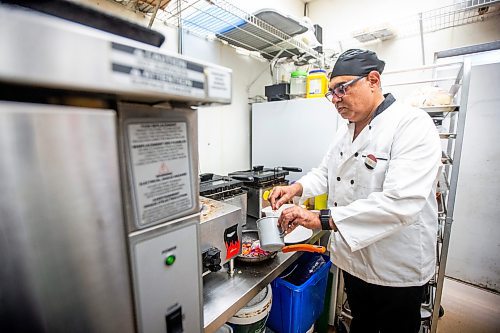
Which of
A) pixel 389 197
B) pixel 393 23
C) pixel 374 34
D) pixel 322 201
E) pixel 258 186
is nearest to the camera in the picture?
pixel 389 197

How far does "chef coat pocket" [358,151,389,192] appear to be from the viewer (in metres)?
0.95

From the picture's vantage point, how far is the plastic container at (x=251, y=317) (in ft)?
3.35

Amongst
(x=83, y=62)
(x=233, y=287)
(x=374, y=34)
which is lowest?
(x=233, y=287)

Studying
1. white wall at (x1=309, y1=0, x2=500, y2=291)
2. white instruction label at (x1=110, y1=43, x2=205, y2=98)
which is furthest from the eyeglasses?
white wall at (x1=309, y1=0, x2=500, y2=291)

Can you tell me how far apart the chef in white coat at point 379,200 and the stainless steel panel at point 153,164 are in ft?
1.91

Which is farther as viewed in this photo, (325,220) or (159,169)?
(325,220)

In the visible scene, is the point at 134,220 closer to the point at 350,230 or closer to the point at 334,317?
the point at 350,230

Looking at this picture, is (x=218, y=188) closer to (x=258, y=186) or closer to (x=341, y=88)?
(x=258, y=186)

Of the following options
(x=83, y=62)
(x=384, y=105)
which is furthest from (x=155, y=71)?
(x=384, y=105)

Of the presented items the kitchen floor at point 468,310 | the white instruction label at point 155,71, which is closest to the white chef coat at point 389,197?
the white instruction label at point 155,71

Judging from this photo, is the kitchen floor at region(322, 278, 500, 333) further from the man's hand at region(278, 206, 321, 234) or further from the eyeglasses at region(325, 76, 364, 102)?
the eyeglasses at region(325, 76, 364, 102)

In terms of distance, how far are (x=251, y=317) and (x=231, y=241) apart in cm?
44

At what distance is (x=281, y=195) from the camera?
4.01ft

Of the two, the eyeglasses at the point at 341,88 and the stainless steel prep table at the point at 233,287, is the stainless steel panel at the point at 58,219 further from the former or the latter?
the eyeglasses at the point at 341,88
